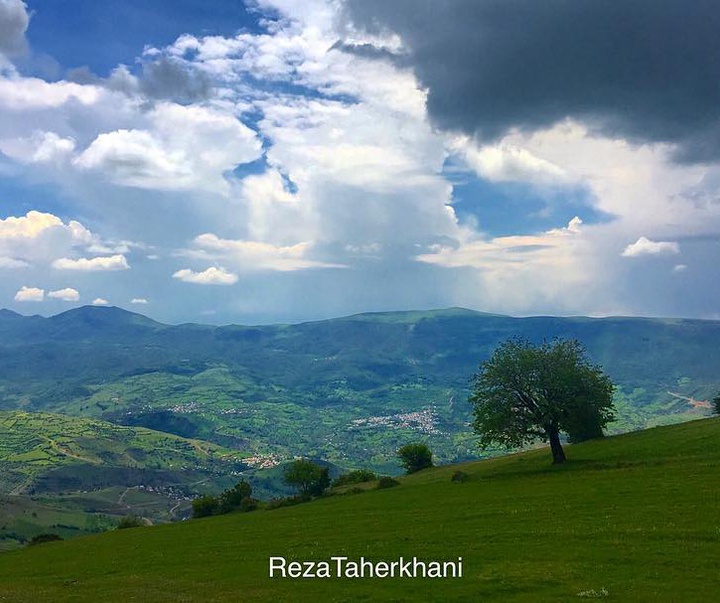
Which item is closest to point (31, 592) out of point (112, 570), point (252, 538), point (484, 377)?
point (112, 570)

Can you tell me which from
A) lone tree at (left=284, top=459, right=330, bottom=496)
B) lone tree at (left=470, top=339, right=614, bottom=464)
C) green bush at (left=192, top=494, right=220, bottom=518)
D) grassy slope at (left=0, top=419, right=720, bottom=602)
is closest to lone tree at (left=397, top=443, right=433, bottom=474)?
lone tree at (left=284, top=459, right=330, bottom=496)

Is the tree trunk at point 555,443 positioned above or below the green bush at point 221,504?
above

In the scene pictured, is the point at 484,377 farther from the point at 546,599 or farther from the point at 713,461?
the point at 546,599

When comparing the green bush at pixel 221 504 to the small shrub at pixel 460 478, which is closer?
the small shrub at pixel 460 478

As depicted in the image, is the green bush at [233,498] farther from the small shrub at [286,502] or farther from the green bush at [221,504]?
the small shrub at [286,502]

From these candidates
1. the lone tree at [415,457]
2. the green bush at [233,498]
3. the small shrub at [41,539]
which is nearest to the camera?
the small shrub at [41,539]

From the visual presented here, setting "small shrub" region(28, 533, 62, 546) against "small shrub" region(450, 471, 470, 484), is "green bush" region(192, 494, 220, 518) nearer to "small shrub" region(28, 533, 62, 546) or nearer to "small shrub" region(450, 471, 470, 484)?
"small shrub" region(28, 533, 62, 546)

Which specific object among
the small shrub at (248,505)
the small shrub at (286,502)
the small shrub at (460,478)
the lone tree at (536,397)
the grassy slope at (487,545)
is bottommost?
the small shrub at (248,505)

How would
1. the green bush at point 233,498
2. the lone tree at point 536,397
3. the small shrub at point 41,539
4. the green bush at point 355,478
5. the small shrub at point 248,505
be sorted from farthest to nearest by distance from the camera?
the green bush at point 355,478 → the green bush at point 233,498 → the small shrub at point 248,505 → the small shrub at point 41,539 → the lone tree at point 536,397

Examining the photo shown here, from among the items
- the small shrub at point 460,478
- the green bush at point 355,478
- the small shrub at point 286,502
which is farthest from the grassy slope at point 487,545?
the green bush at point 355,478

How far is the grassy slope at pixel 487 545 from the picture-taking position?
28328mm

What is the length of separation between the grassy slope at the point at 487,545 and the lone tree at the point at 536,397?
6562 millimetres

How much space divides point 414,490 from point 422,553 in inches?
1647

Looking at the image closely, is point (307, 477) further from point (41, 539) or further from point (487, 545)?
point (487, 545)
